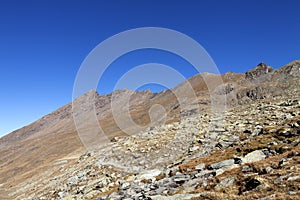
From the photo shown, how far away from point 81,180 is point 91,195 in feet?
43.2

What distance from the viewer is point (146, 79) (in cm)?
4053

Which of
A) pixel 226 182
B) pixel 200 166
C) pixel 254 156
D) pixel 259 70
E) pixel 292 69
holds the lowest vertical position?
pixel 226 182

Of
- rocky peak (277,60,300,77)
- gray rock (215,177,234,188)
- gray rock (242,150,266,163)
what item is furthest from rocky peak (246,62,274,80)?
gray rock (215,177,234,188)

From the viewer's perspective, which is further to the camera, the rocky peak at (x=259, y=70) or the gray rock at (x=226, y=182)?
the rocky peak at (x=259, y=70)

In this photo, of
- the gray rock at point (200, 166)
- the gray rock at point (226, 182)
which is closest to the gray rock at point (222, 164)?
the gray rock at point (200, 166)

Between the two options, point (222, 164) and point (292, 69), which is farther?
point (292, 69)

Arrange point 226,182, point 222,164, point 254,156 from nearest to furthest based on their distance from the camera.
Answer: point 226,182, point 254,156, point 222,164

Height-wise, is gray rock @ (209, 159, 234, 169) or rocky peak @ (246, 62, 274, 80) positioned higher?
rocky peak @ (246, 62, 274, 80)

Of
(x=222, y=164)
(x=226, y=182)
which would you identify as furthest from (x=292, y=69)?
(x=226, y=182)

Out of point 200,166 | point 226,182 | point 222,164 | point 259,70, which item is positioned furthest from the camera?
point 259,70

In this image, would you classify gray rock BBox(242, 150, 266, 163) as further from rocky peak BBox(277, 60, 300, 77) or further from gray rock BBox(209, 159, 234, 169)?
rocky peak BBox(277, 60, 300, 77)

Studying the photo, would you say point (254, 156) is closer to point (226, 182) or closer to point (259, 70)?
point (226, 182)

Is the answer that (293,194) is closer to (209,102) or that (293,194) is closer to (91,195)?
(91,195)

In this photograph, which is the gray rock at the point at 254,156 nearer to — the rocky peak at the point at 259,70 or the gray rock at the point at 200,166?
the gray rock at the point at 200,166
